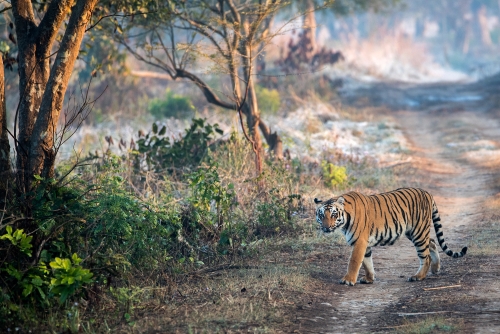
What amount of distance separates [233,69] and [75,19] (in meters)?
4.72

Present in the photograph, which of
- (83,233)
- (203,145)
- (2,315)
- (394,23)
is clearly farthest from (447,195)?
(394,23)

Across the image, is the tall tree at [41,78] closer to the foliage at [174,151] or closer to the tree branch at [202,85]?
the foliage at [174,151]

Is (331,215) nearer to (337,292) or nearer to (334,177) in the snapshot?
(337,292)

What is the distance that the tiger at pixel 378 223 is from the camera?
6.90m

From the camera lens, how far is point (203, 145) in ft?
38.9

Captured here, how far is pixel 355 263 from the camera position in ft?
22.6

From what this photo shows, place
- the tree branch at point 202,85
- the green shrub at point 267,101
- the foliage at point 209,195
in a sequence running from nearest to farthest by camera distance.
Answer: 1. the foliage at point 209,195
2. the tree branch at point 202,85
3. the green shrub at point 267,101

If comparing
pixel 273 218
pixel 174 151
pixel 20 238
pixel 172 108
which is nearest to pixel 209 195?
pixel 273 218

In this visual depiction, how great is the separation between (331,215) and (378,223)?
2.02ft

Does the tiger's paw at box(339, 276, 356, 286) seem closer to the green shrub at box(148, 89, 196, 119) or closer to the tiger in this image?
the tiger

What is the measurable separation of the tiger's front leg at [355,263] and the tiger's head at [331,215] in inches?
11.5

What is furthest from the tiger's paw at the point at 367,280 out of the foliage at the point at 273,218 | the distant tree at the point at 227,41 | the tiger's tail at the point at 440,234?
the distant tree at the point at 227,41

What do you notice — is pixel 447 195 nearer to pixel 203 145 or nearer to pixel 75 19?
pixel 203 145

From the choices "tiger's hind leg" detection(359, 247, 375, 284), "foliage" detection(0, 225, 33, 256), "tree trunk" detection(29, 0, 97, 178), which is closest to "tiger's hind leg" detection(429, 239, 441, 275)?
"tiger's hind leg" detection(359, 247, 375, 284)
